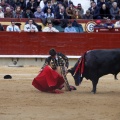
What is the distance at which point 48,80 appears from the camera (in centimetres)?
1276

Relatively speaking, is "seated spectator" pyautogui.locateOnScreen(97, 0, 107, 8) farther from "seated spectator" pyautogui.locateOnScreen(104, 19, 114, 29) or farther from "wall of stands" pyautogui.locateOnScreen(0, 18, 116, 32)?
"seated spectator" pyautogui.locateOnScreen(104, 19, 114, 29)

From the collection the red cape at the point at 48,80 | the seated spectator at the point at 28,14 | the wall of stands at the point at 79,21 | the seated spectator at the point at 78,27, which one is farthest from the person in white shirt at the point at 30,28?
the red cape at the point at 48,80

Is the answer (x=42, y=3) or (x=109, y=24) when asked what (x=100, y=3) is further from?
(x=42, y=3)

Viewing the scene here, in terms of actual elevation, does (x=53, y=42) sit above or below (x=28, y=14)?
below

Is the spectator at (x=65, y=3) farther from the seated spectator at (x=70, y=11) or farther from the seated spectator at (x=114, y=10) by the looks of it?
the seated spectator at (x=114, y=10)

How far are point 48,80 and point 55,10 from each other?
23.1 ft

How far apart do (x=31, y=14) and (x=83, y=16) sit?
1.67 meters

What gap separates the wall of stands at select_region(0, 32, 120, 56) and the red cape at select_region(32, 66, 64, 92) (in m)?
6.14

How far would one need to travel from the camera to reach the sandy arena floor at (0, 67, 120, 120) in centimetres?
962

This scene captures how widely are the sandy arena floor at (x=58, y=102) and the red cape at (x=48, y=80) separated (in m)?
0.15

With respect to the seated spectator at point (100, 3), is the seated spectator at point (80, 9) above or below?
below

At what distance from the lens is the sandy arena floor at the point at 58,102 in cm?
962

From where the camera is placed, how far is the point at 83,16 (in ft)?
65.7

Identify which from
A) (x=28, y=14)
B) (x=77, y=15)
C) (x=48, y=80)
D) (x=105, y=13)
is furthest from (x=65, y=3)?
(x=48, y=80)
